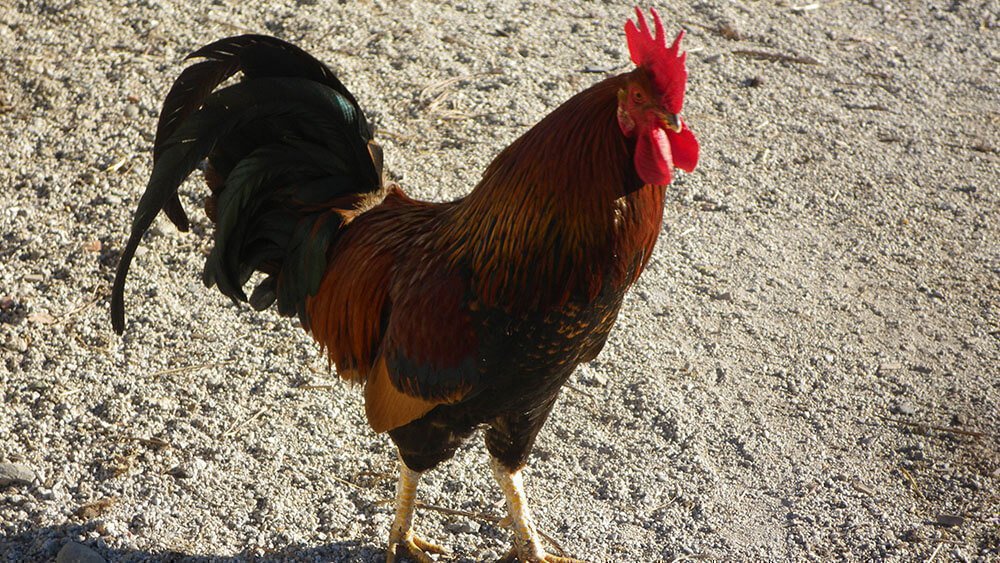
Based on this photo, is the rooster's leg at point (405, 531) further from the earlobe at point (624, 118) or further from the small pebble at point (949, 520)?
the small pebble at point (949, 520)

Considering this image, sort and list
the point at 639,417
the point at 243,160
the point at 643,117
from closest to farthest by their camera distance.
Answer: the point at 643,117, the point at 243,160, the point at 639,417

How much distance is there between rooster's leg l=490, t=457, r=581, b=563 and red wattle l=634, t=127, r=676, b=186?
1.52m

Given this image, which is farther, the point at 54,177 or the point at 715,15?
the point at 715,15

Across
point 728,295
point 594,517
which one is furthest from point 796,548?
point 728,295

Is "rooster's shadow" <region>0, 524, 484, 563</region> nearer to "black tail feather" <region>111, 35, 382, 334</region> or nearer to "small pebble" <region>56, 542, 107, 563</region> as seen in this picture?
"small pebble" <region>56, 542, 107, 563</region>

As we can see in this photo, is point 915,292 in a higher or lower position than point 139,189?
lower

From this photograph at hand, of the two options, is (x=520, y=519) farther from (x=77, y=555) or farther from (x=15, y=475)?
(x=15, y=475)

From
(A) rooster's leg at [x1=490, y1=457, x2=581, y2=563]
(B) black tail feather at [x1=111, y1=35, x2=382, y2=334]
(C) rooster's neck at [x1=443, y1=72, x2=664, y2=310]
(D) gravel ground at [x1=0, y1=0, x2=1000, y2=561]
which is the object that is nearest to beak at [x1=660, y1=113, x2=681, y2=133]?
(C) rooster's neck at [x1=443, y1=72, x2=664, y2=310]

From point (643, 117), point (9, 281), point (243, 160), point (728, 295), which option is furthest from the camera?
point (728, 295)

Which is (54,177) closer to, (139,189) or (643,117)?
(139,189)

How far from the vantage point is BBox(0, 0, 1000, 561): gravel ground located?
4.11 m

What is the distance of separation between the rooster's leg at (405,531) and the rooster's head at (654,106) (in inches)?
66.8

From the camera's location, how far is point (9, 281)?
4934mm

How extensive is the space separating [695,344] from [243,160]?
2.52 metres
